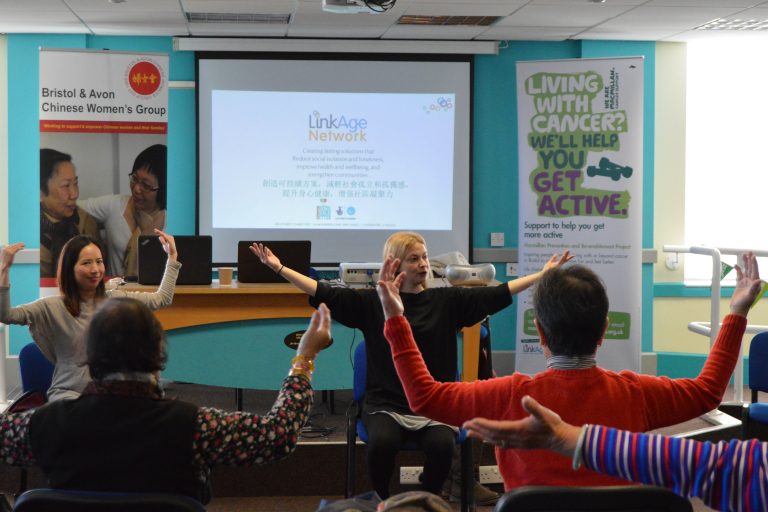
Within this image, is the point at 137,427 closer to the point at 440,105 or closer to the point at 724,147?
the point at 440,105

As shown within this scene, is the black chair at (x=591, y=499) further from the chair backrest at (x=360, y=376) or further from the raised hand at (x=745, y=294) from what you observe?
the chair backrest at (x=360, y=376)

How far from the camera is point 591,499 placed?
1.52 metres

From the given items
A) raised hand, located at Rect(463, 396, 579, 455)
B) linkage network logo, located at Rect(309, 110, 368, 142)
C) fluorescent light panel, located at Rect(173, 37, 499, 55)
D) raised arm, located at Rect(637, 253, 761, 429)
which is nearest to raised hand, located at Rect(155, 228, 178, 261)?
raised arm, located at Rect(637, 253, 761, 429)

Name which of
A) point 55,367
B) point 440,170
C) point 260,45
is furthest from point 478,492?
point 260,45

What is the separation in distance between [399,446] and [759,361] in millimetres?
1684

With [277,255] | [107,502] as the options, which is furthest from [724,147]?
[107,502]

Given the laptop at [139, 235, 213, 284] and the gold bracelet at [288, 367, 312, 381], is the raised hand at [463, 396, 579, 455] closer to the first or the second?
the gold bracelet at [288, 367, 312, 381]

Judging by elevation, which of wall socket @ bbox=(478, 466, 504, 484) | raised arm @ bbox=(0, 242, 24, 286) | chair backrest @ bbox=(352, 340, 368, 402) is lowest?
wall socket @ bbox=(478, 466, 504, 484)

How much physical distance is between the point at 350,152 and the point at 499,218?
129 centimetres

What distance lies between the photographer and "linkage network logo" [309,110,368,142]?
257 inches

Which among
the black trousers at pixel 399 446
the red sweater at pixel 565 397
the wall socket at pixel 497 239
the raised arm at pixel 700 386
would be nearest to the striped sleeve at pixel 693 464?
the red sweater at pixel 565 397

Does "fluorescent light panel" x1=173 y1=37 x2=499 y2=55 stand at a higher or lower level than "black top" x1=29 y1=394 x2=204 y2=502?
higher

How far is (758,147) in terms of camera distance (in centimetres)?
704

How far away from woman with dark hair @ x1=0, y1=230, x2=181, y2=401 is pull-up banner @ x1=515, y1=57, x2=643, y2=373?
Result: 353 centimetres
